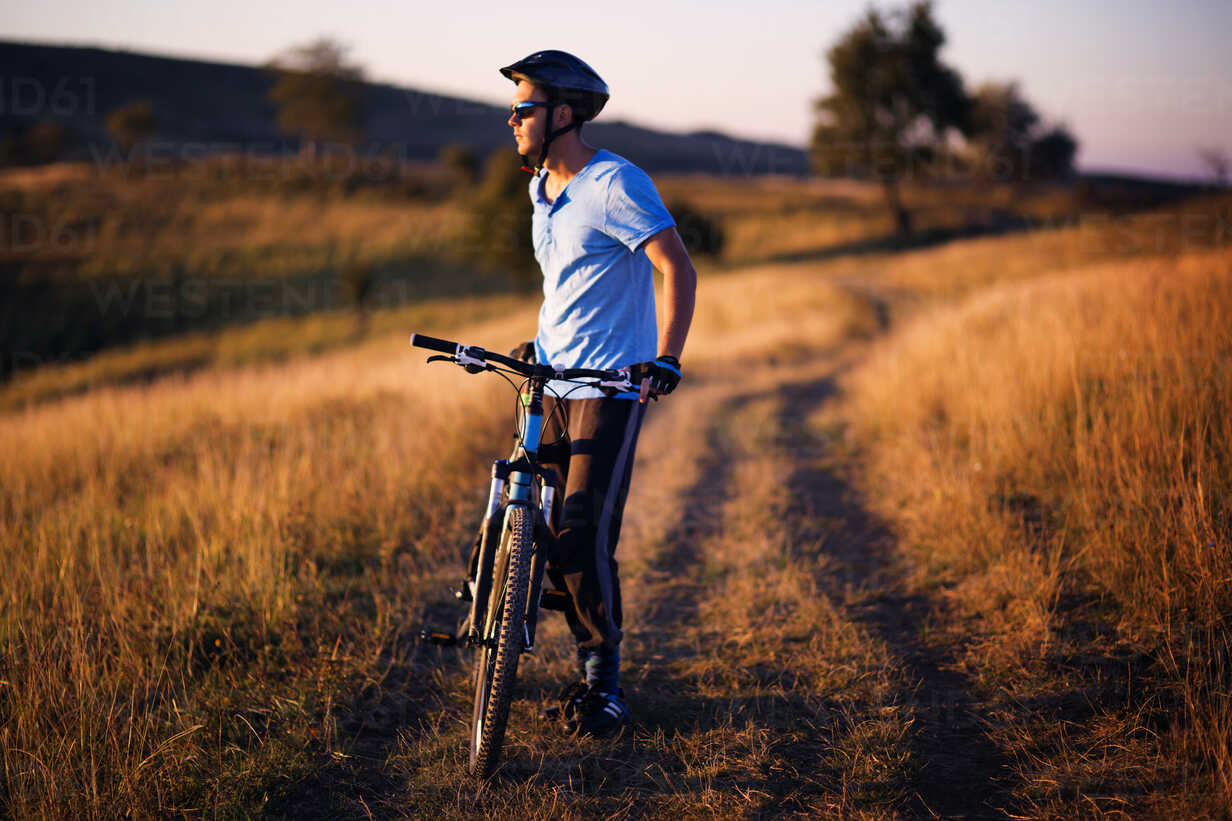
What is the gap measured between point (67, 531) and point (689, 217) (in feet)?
101

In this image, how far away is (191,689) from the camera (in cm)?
338

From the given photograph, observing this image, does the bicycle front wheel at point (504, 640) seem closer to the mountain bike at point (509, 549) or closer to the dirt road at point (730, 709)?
the mountain bike at point (509, 549)

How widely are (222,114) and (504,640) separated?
11450 centimetres

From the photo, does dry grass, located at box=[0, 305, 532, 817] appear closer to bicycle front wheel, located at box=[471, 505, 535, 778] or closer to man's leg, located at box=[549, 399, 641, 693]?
bicycle front wheel, located at box=[471, 505, 535, 778]

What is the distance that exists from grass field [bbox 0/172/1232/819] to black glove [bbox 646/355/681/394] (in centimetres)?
140

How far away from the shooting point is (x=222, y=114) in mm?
98000

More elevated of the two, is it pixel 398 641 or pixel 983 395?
pixel 983 395

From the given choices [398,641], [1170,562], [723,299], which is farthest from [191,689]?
[723,299]

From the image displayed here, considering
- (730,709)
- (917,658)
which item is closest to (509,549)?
(730,709)

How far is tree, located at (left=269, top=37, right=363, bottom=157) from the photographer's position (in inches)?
2527

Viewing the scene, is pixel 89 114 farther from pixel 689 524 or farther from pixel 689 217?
pixel 689 524

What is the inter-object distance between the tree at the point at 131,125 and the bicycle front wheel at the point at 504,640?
2810 inches

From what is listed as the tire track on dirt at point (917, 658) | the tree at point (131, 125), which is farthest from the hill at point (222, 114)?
the tire track on dirt at point (917, 658)

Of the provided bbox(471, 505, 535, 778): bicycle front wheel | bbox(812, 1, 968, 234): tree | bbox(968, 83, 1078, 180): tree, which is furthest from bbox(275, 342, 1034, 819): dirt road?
bbox(968, 83, 1078, 180): tree
